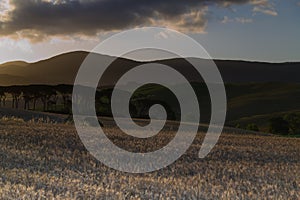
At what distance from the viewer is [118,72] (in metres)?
178

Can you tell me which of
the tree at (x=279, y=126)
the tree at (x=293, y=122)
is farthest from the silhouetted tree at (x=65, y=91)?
the tree at (x=293, y=122)

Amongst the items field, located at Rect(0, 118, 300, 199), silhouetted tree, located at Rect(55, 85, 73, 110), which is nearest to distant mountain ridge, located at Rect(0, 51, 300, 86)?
silhouetted tree, located at Rect(55, 85, 73, 110)

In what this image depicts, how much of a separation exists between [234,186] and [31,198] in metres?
4.11

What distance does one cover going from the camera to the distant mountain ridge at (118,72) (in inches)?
6969

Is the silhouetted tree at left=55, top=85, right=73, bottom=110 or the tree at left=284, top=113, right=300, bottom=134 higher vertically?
the silhouetted tree at left=55, top=85, right=73, bottom=110

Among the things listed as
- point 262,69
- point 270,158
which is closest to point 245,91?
point 262,69

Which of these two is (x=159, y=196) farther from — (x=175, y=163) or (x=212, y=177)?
(x=175, y=163)

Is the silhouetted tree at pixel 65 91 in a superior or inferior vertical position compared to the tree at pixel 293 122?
superior

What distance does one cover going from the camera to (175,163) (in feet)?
40.0

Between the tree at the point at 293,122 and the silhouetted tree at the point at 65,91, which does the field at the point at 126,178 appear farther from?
the silhouetted tree at the point at 65,91

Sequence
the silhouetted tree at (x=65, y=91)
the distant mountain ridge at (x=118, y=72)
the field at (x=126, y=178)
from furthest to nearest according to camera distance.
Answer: the distant mountain ridge at (x=118, y=72), the silhouetted tree at (x=65, y=91), the field at (x=126, y=178)

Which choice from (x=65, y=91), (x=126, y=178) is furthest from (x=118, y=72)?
(x=126, y=178)

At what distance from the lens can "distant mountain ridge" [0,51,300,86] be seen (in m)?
177

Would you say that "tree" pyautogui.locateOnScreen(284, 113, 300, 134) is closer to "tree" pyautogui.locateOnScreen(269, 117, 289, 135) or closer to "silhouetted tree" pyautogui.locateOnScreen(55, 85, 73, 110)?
"tree" pyautogui.locateOnScreen(269, 117, 289, 135)
